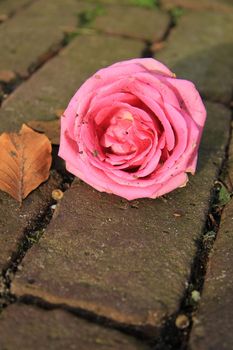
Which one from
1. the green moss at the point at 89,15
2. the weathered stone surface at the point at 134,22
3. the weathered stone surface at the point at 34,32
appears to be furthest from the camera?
the green moss at the point at 89,15

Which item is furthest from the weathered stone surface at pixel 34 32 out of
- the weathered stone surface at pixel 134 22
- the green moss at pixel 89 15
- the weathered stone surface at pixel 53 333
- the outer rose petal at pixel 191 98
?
the weathered stone surface at pixel 53 333

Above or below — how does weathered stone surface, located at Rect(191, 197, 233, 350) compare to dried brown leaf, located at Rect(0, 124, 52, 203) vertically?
below

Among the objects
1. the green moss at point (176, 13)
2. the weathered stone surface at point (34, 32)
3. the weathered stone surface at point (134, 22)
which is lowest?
the green moss at point (176, 13)

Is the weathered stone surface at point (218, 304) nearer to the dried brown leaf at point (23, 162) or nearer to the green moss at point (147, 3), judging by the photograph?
the dried brown leaf at point (23, 162)

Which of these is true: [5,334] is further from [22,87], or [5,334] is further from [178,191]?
[22,87]

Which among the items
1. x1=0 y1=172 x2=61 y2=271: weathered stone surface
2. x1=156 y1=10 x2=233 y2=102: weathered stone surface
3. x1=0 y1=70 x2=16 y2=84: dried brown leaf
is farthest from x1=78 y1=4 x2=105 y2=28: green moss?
x1=0 y1=172 x2=61 y2=271: weathered stone surface

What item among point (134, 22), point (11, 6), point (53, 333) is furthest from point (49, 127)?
point (11, 6)

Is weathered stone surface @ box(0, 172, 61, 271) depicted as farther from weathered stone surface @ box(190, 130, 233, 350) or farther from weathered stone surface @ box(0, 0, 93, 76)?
weathered stone surface @ box(0, 0, 93, 76)
